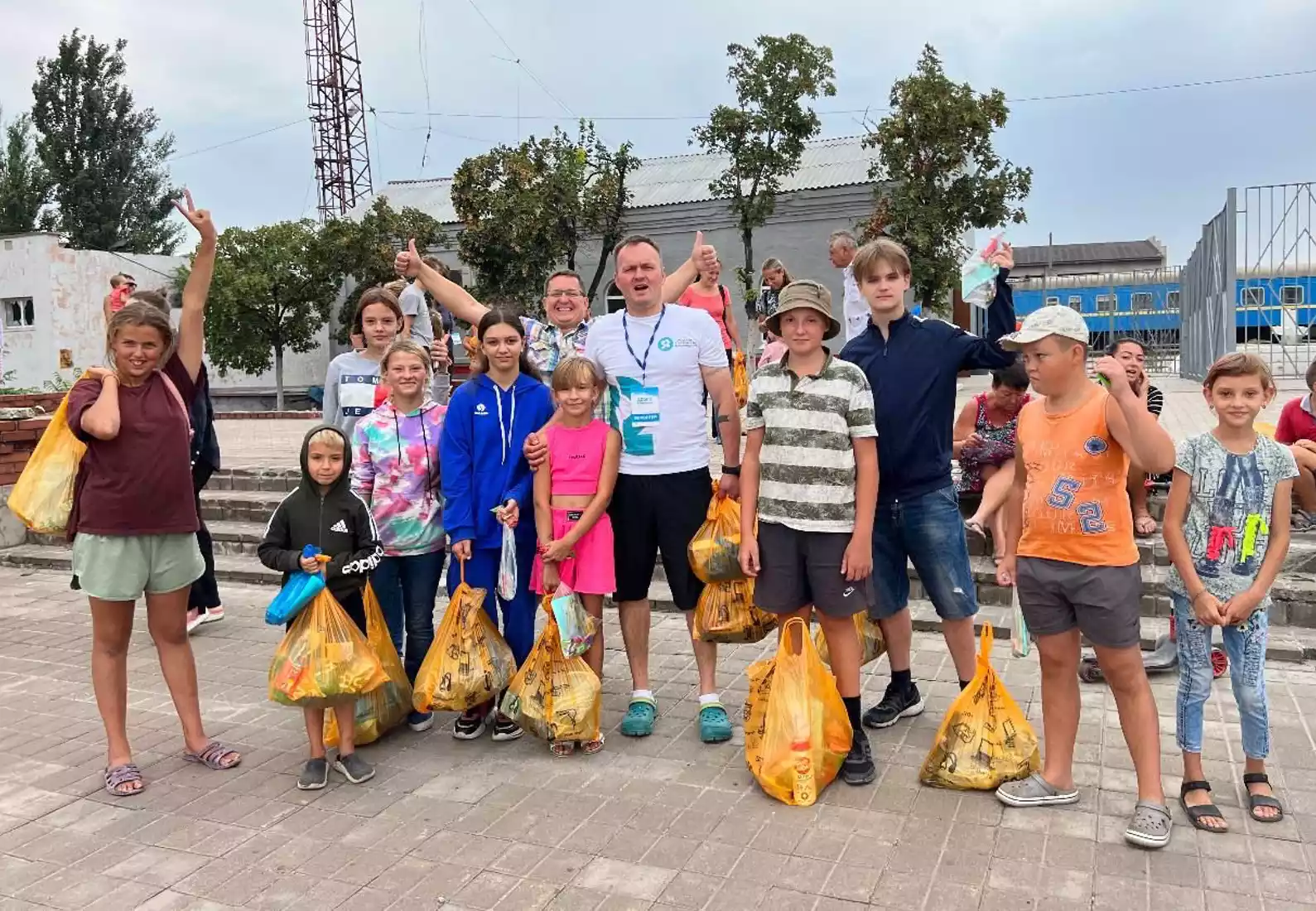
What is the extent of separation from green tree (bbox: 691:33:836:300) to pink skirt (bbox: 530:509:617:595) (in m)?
14.4

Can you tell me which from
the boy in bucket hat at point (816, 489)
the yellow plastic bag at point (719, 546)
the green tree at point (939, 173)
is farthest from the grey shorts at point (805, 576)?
the green tree at point (939, 173)

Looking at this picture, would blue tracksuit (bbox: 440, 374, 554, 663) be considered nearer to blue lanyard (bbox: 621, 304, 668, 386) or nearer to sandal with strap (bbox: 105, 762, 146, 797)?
blue lanyard (bbox: 621, 304, 668, 386)

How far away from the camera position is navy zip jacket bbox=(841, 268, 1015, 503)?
12.0ft

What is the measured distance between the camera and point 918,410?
12.0ft

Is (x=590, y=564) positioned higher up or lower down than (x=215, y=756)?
higher up

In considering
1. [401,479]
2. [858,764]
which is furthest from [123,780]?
[858,764]

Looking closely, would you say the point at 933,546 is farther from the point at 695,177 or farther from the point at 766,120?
the point at 695,177

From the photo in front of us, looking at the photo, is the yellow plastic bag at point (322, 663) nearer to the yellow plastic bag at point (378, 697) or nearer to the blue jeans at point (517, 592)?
the yellow plastic bag at point (378, 697)

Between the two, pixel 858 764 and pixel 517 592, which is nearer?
pixel 858 764

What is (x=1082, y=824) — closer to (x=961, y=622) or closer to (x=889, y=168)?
(x=961, y=622)

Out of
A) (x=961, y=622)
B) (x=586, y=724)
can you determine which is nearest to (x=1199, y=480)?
(x=961, y=622)

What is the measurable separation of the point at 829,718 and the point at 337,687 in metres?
1.90

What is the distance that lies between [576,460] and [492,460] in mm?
383

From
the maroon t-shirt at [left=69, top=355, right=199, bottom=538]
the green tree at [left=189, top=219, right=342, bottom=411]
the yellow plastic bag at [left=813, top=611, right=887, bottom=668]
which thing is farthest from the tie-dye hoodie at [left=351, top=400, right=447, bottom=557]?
the green tree at [left=189, top=219, right=342, bottom=411]
